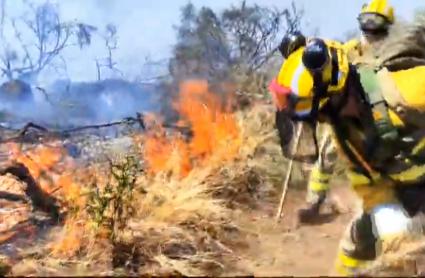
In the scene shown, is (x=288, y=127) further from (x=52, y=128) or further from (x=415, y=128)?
(x=52, y=128)

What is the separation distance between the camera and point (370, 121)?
13.4 ft

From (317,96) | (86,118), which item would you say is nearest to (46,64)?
(86,118)

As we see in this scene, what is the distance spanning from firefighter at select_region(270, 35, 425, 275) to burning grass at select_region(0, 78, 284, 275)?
1482 mm

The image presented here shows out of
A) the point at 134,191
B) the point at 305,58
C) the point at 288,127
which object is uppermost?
the point at 305,58

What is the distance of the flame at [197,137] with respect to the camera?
8.06m

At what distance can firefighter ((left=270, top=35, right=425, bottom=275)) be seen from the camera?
151 inches

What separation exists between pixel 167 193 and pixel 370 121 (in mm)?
3200

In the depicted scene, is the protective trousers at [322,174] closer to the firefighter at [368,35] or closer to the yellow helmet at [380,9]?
the firefighter at [368,35]

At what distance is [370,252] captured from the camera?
4379 mm

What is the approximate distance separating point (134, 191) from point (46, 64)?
9.86 ft

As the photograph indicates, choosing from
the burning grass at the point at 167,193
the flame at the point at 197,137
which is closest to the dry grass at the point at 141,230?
the burning grass at the point at 167,193

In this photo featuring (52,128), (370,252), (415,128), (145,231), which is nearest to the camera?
(415,128)

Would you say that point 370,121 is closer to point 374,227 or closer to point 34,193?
point 374,227

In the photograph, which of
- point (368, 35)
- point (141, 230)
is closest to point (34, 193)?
point (141, 230)
